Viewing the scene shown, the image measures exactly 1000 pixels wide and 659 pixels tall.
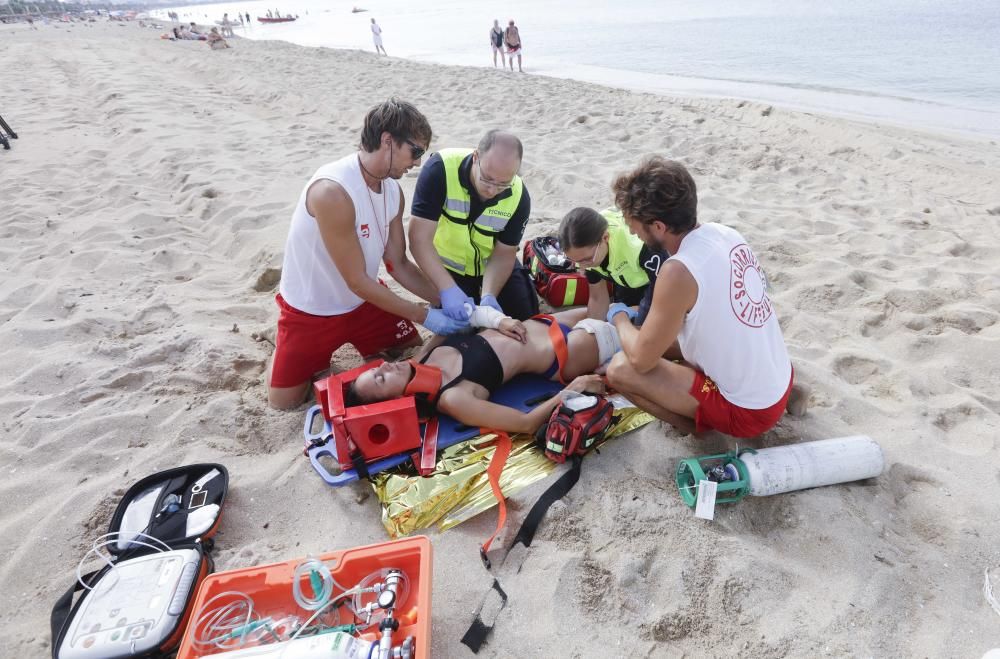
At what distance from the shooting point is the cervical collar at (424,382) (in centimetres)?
283

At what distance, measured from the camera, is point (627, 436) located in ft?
9.05

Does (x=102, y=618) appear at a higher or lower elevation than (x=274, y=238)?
lower

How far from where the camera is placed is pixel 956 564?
6.66 feet

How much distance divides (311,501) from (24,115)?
10.6m

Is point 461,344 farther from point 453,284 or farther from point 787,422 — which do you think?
point 787,422

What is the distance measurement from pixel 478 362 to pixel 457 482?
2.41 ft

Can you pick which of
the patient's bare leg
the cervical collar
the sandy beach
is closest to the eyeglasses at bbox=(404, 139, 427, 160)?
the cervical collar

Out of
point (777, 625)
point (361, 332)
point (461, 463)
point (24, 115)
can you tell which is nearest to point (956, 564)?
point (777, 625)

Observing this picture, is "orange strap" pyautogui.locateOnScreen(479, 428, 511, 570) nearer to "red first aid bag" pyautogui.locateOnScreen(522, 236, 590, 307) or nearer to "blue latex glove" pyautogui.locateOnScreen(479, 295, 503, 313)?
"blue latex glove" pyautogui.locateOnScreen(479, 295, 503, 313)

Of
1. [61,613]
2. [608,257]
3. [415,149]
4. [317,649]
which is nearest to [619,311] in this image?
[608,257]

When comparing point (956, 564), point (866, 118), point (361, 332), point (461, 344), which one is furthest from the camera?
point (866, 118)

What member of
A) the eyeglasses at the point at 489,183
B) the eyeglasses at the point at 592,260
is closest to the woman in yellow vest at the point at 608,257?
the eyeglasses at the point at 592,260

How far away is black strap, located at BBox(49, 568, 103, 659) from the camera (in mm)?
1811

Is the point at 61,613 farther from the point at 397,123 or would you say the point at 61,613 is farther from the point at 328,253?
the point at 397,123
